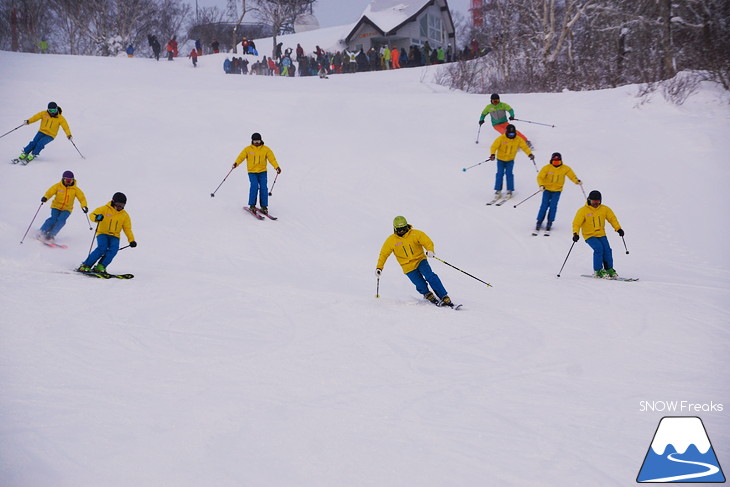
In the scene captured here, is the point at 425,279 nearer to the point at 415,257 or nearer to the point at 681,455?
the point at 415,257

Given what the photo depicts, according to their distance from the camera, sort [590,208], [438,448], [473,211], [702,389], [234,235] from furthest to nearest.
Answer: [473,211], [234,235], [590,208], [702,389], [438,448]

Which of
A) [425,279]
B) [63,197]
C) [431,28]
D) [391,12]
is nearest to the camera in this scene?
[425,279]

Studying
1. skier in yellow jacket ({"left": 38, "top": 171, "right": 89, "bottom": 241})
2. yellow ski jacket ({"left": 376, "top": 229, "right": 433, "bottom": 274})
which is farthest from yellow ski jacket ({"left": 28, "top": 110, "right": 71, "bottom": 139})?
yellow ski jacket ({"left": 376, "top": 229, "right": 433, "bottom": 274})

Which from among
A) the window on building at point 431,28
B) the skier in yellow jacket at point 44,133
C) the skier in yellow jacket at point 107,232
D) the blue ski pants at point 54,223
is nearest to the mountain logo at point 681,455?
the skier in yellow jacket at point 107,232

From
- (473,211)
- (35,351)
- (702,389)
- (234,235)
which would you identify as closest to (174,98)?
(234,235)

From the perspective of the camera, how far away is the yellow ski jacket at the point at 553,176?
33.8 ft

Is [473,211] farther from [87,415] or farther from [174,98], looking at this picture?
[174,98]

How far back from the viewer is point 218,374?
477 centimetres

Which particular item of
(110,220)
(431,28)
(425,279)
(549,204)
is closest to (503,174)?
(549,204)

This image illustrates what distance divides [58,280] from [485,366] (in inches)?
209

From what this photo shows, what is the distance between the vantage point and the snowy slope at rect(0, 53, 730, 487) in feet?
12.1

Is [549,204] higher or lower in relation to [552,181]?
lower

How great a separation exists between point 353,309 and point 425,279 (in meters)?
1.04

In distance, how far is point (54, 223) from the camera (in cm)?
913
